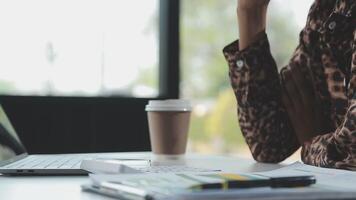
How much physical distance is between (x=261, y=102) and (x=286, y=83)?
11 cm

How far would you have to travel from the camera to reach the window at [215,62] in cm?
322

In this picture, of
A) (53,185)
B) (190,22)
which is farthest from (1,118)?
(190,22)

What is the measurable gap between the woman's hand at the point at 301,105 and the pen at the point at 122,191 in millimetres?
821

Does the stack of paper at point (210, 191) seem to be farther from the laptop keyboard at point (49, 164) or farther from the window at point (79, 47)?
the window at point (79, 47)

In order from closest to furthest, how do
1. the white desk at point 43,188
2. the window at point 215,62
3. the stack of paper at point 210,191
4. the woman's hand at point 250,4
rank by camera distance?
the stack of paper at point 210,191 → the white desk at point 43,188 → the woman's hand at point 250,4 → the window at point 215,62

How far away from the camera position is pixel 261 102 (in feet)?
4.71

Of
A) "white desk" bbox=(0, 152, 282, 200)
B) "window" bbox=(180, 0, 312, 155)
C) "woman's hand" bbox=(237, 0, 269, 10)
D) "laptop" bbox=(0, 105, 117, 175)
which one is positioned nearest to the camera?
"white desk" bbox=(0, 152, 282, 200)

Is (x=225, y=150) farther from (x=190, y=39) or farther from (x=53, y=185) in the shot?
(x=53, y=185)

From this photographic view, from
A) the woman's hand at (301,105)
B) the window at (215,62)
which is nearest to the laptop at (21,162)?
the woman's hand at (301,105)

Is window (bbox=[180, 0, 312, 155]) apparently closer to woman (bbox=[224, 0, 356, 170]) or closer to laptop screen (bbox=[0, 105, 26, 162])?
woman (bbox=[224, 0, 356, 170])

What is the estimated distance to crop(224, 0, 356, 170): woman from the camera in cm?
136

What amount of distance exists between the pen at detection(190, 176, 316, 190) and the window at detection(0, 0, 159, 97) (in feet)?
4.55

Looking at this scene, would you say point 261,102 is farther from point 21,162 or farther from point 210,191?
point 210,191

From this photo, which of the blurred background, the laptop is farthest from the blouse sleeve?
the laptop
